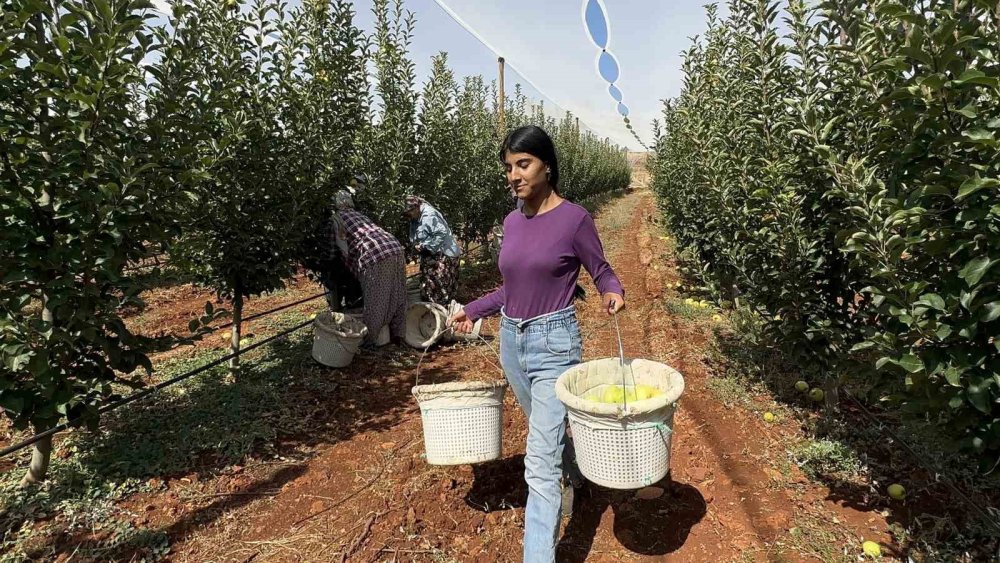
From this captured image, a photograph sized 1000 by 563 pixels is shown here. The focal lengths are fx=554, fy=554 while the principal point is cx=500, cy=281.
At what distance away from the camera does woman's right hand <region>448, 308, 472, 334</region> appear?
9.21ft

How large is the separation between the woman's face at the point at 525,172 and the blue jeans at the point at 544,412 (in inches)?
21.8

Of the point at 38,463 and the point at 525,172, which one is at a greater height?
the point at 525,172

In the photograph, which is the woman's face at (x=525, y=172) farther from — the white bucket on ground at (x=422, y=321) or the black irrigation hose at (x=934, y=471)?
the white bucket on ground at (x=422, y=321)

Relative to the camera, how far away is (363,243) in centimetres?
558

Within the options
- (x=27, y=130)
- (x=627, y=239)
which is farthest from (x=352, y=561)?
(x=627, y=239)

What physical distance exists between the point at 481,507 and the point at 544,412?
1.18 metres

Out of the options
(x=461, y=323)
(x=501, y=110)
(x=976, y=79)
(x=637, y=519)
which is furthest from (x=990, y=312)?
(x=501, y=110)

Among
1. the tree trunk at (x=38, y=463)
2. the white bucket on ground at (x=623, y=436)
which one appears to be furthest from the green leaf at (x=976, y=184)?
the tree trunk at (x=38, y=463)

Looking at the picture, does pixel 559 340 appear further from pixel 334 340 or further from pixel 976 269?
pixel 334 340

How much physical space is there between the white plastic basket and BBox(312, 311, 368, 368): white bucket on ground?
9.23 feet

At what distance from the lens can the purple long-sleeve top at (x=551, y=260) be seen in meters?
2.37

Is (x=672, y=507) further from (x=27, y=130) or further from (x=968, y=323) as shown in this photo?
(x=27, y=130)

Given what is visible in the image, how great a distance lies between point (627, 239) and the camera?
50.9 feet

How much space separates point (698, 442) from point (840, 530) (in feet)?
3.56
